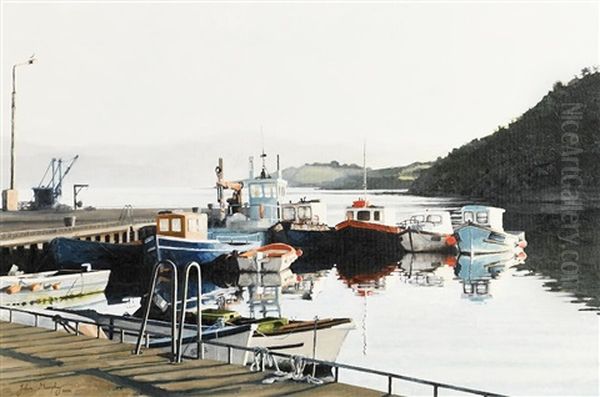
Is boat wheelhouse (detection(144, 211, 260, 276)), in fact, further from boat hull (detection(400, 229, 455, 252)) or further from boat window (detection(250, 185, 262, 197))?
boat hull (detection(400, 229, 455, 252))

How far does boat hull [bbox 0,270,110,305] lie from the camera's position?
736cm

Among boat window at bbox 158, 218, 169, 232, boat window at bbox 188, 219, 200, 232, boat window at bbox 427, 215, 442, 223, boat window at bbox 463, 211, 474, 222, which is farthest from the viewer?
boat window at bbox 427, 215, 442, 223

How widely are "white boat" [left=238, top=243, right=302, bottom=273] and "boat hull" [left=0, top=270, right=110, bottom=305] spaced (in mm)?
2779

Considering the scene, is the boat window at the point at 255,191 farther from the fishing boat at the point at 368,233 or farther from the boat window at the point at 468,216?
the boat window at the point at 468,216

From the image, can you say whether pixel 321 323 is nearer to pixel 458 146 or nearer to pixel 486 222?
pixel 458 146

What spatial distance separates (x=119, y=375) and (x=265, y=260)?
7593mm

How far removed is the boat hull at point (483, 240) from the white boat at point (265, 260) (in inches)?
126

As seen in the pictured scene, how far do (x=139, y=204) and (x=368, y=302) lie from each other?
11.5 ft

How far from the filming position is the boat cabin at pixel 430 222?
45.1 feet

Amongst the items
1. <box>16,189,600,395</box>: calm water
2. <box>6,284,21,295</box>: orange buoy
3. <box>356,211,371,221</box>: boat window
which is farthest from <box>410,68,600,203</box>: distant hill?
<box>356,211,371,221</box>: boat window

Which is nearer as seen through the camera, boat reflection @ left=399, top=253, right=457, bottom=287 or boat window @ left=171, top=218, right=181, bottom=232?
boat window @ left=171, top=218, right=181, bottom=232

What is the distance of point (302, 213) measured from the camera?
13.9m

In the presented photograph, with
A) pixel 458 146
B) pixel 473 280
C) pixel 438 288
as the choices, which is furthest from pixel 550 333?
pixel 473 280
